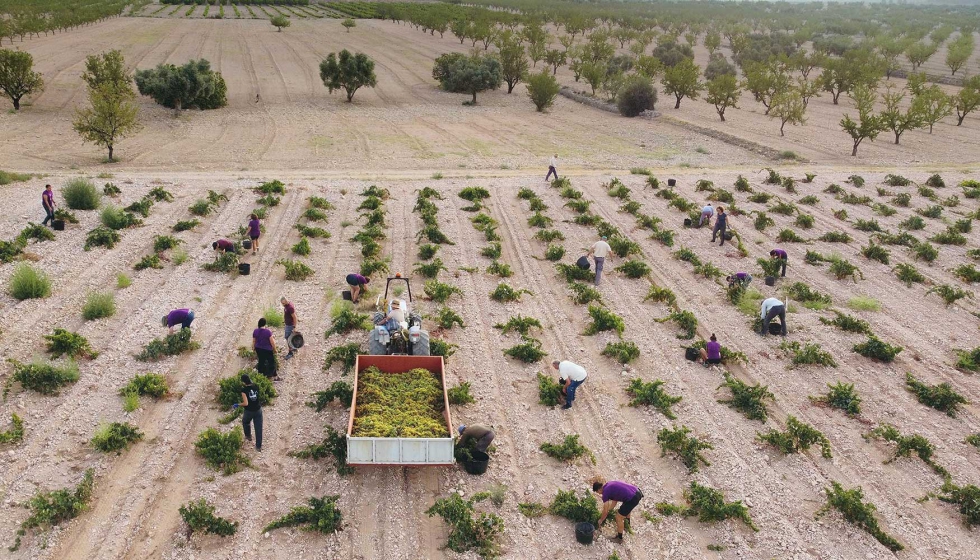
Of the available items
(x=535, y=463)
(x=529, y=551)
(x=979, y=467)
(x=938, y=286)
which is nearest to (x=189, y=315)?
(x=535, y=463)

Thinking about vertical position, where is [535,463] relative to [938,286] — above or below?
below

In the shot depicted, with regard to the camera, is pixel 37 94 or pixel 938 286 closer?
pixel 938 286

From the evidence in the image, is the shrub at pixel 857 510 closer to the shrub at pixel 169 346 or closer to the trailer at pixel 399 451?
the trailer at pixel 399 451

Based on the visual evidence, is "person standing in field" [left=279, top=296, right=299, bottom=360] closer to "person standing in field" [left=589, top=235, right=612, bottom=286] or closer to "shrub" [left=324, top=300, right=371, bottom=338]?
"shrub" [left=324, top=300, right=371, bottom=338]

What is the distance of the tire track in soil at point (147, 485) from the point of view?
8693 millimetres

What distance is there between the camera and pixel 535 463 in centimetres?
1073

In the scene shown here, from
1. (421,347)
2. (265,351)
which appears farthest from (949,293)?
(265,351)

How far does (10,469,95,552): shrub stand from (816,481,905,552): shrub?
1039 centimetres

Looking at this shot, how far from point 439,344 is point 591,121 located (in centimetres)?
3381

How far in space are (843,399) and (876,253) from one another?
9458 mm

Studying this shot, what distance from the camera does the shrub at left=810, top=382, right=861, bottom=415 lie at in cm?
1227

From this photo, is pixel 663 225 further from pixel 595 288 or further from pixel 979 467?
pixel 979 467

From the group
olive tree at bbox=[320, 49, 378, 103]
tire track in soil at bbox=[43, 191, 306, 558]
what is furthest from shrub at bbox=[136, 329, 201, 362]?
olive tree at bbox=[320, 49, 378, 103]

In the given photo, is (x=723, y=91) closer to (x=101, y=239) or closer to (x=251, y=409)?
(x=101, y=239)
